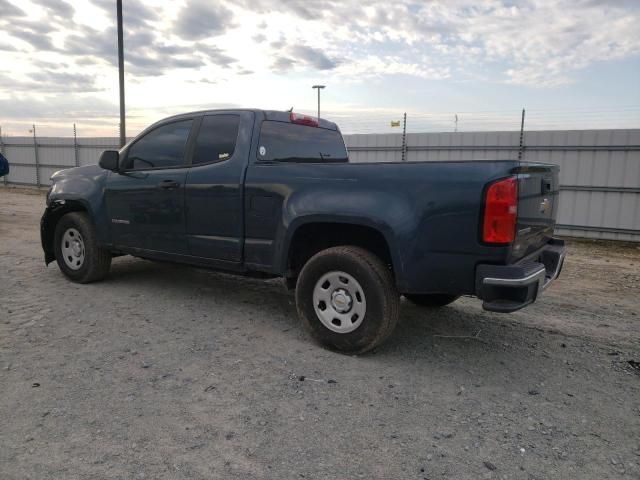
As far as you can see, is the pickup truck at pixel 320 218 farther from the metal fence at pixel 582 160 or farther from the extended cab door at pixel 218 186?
the metal fence at pixel 582 160

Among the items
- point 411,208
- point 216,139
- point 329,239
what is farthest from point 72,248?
point 411,208

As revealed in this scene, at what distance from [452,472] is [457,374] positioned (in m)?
1.17

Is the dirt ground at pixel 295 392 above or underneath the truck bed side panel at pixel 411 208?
underneath

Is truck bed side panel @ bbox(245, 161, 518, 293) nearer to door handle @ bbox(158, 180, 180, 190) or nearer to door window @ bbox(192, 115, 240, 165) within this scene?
door window @ bbox(192, 115, 240, 165)

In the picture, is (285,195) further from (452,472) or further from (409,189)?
(452,472)

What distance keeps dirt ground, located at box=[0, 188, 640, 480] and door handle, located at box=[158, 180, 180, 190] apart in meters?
1.19

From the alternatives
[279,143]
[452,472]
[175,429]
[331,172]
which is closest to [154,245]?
[279,143]

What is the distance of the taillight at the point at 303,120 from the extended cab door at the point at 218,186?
0.47m

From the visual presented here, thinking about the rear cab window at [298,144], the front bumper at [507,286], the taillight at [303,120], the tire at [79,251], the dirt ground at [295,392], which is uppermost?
the taillight at [303,120]

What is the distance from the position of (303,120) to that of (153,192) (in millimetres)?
1631

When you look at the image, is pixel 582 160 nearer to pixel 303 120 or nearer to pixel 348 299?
pixel 303 120

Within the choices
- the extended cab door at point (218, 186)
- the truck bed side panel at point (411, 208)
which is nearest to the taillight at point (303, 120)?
the extended cab door at point (218, 186)

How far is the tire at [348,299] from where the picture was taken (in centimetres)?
351

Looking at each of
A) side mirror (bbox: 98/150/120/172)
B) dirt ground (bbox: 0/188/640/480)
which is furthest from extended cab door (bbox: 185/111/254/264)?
side mirror (bbox: 98/150/120/172)
